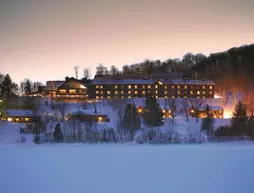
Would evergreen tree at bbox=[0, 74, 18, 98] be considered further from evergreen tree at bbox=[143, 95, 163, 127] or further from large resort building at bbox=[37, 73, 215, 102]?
evergreen tree at bbox=[143, 95, 163, 127]

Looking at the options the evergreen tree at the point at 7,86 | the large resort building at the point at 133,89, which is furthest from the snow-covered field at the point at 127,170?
the evergreen tree at the point at 7,86

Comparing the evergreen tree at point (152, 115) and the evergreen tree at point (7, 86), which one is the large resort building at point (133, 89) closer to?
the evergreen tree at point (7, 86)

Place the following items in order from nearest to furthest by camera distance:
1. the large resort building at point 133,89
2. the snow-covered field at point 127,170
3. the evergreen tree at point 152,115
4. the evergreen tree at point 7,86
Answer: the snow-covered field at point 127,170 < the evergreen tree at point 152,115 < the large resort building at point 133,89 < the evergreen tree at point 7,86

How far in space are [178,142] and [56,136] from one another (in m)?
9.71

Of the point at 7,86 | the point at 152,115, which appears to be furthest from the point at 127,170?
the point at 7,86

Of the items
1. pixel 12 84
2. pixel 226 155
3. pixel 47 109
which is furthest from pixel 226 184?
pixel 12 84

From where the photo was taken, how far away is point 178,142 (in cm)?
1741

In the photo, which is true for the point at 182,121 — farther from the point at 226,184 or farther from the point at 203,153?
the point at 226,184

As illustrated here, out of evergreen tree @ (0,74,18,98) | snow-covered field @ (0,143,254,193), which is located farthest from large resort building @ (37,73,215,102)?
snow-covered field @ (0,143,254,193)

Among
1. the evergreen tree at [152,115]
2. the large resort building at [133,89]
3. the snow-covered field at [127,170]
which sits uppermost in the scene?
the large resort building at [133,89]

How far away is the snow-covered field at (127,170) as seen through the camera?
890 cm

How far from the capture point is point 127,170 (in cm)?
1080

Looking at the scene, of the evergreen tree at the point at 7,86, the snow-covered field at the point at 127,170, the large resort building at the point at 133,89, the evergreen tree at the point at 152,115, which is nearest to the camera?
the snow-covered field at the point at 127,170

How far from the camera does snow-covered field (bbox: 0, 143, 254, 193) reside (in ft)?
29.2
